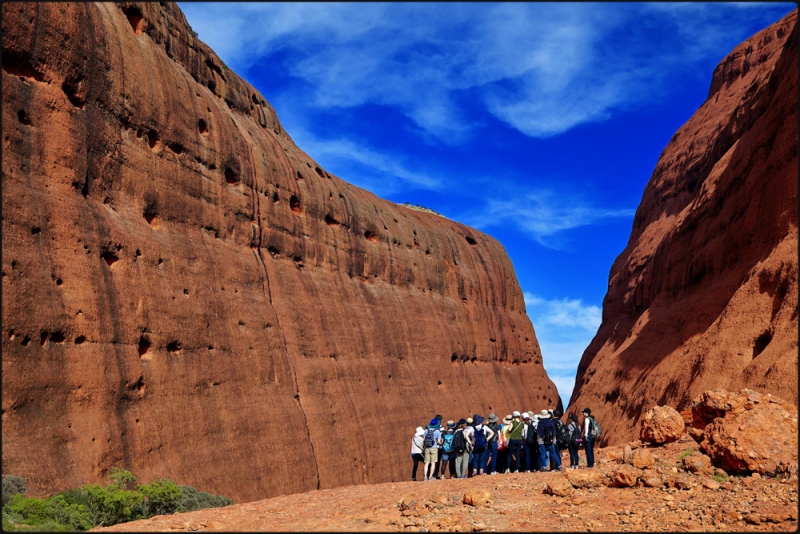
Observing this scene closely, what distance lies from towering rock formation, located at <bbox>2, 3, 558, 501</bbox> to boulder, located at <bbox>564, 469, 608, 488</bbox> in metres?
9.91

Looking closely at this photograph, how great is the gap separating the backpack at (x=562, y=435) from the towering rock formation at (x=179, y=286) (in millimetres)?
9006

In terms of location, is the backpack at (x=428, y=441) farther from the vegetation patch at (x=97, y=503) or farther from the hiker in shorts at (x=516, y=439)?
the vegetation patch at (x=97, y=503)

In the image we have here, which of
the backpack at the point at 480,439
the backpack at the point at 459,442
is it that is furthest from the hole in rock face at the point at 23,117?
the backpack at the point at 480,439

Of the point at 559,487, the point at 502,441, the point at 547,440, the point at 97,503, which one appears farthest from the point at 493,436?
the point at 97,503

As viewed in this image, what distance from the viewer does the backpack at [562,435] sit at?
707 inches

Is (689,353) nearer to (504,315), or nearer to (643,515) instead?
(643,515)

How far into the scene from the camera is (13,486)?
12297 millimetres

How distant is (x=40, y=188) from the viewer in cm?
1562

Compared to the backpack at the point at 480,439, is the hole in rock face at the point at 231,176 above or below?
above

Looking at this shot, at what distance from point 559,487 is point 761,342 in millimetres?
9491

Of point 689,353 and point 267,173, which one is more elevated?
point 267,173

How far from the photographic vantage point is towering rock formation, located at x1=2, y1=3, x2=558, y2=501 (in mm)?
14945

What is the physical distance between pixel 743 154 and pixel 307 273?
1766cm

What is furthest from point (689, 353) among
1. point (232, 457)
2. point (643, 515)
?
point (232, 457)
